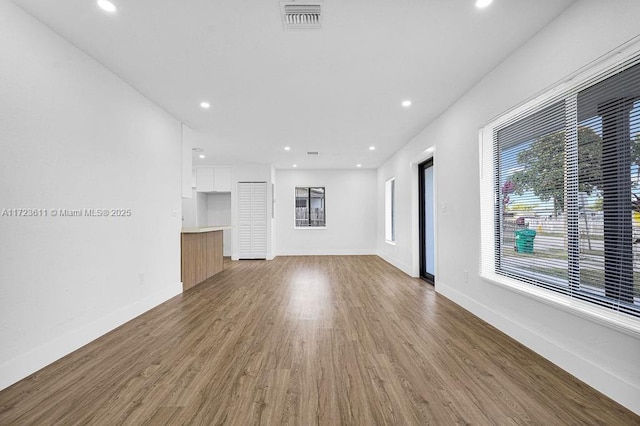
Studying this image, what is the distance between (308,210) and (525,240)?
6.54m

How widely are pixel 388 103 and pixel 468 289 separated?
2.55 meters

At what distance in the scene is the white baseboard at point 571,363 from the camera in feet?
5.39

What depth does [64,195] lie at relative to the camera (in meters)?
2.38

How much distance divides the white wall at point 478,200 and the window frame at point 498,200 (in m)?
0.05

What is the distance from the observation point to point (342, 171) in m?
8.63

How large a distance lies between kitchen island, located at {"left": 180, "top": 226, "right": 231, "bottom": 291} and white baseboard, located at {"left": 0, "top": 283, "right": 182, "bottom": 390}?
109cm

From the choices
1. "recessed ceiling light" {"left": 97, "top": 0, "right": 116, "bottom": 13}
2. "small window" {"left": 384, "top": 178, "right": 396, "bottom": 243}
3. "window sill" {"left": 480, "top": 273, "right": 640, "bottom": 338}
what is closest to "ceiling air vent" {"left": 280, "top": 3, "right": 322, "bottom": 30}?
"recessed ceiling light" {"left": 97, "top": 0, "right": 116, "bottom": 13}

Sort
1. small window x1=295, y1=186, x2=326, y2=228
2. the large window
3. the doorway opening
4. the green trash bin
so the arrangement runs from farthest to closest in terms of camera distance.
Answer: small window x1=295, y1=186, x2=326, y2=228
the doorway opening
the green trash bin
the large window

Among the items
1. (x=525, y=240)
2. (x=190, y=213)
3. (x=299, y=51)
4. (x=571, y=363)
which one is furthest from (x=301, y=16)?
(x=190, y=213)

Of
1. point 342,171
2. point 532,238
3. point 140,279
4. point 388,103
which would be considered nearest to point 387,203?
point 342,171

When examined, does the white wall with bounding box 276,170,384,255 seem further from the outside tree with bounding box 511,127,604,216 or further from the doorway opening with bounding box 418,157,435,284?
the outside tree with bounding box 511,127,604,216

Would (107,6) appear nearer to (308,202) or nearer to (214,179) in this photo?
(214,179)

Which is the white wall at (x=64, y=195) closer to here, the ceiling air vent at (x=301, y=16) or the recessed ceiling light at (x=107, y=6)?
the recessed ceiling light at (x=107, y=6)

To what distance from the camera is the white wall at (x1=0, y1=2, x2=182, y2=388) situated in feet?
6.51
